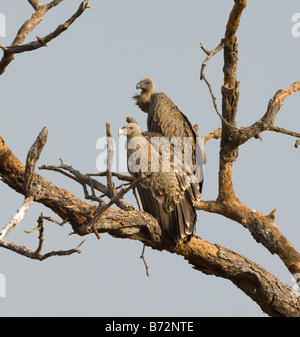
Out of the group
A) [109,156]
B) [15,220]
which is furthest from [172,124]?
[15,220]

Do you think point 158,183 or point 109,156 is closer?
point 109,156

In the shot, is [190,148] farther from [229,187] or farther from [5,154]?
[5,154]

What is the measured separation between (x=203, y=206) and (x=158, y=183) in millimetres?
1750

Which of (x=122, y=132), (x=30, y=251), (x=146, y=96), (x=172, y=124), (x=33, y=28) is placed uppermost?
(x=146, y=96)

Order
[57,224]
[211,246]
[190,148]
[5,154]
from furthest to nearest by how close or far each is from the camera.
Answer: [190,148] → [211,246] → [5,154] → [57,224]

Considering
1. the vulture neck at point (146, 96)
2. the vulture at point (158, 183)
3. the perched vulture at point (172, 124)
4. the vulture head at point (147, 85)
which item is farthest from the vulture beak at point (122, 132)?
the vulture head at point (147, 85)

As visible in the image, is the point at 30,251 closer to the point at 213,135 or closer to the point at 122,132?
the point at 122,132

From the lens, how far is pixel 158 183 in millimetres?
7875

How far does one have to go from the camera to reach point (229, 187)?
30.6ft

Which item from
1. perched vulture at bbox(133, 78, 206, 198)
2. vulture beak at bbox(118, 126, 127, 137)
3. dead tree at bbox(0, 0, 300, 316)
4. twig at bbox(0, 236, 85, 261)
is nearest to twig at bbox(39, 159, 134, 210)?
dead tree at bbox(0, 0, 300, 316)

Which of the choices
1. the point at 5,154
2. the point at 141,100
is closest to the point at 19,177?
the point at 5,154

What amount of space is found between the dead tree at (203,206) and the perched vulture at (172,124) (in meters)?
0.39

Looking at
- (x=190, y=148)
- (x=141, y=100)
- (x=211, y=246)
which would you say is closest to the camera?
(x=211, y=246)
